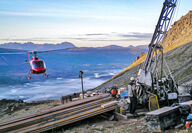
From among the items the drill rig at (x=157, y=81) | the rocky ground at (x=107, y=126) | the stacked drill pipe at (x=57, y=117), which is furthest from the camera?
the drill rig at (x=157, y=81)

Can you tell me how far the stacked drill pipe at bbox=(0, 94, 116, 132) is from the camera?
338 inches

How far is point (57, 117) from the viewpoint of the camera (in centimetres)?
927

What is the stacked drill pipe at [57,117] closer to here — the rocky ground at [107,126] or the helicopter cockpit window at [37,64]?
the rocky ground at [107,126]

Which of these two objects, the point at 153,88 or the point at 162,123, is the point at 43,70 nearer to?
the point at 153,88

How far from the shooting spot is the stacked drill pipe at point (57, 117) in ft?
28.2

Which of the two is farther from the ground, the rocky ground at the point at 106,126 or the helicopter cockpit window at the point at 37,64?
the helicopter cockpit window at the point at 37,64

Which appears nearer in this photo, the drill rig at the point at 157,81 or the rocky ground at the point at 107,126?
the rocky ground at the point at 107,126

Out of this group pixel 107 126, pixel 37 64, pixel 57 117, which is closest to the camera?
pixel 107 126

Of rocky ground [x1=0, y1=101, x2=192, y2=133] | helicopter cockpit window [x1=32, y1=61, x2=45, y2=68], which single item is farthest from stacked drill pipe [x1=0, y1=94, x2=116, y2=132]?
helicopter cockpit window [x1=32, y1=61, x2=45, y2=68]

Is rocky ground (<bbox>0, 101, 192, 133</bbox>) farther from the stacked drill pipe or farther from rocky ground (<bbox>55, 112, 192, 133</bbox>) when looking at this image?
the stacked drill pipe

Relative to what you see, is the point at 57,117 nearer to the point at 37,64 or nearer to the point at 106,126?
the point at 106,126

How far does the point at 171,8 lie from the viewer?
473 inches

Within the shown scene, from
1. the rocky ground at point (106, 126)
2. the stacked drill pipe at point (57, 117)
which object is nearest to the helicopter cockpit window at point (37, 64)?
the stacked drill pipe at point (57, 117)

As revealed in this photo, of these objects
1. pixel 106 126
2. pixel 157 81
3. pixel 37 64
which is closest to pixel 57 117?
pixel 106 126
